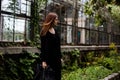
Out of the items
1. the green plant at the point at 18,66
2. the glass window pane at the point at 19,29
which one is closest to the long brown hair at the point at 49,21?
the green plant at the point at 18,66

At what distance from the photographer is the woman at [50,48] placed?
6414 mm

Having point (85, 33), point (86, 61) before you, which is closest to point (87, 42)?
point (85, 33)

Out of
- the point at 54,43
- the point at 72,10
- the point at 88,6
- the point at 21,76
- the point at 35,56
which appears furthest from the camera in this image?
the point at 72,10

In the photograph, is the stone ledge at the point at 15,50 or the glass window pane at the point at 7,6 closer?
the stone ledge at the point at 15,50

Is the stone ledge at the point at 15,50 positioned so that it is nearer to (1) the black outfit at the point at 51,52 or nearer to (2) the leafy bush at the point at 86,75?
(2) the leafy bush at the point at 86,75

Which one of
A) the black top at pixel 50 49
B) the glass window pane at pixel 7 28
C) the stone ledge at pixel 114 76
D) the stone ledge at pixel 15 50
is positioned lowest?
the stone ledge at pixel 114 76

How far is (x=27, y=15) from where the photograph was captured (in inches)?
443

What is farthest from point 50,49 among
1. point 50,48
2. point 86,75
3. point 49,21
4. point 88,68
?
point 88,68

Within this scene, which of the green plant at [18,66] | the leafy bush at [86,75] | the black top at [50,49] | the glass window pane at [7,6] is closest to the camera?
the black top at [50,49]

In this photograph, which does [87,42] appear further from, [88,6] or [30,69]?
[30,69]

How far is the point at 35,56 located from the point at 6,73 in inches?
61.2

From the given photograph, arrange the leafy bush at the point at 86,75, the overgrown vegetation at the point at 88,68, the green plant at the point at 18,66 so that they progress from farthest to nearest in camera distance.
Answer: the overgrown vegetation at the point at 88,68
the leafy bush at the point at 86,75
the green plant at the point at 18,66

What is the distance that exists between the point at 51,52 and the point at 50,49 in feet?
0.19

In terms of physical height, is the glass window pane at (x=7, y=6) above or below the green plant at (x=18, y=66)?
above
